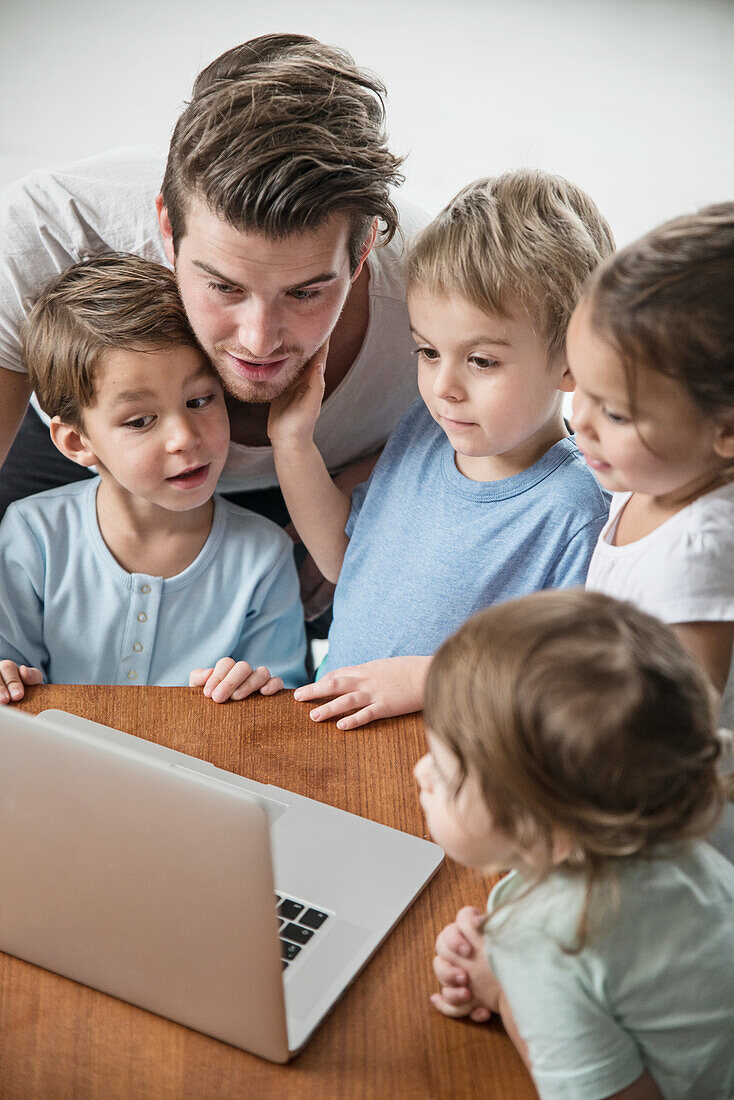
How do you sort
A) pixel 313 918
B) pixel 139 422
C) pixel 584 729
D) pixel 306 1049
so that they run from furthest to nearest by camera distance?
pixel 139 422
pixel 313 918
pixel 306 1049
pixel 584 729

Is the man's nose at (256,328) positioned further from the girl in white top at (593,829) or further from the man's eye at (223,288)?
the girl in white top at (593,829)

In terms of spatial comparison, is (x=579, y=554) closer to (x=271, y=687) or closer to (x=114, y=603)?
(x=271, y=687)

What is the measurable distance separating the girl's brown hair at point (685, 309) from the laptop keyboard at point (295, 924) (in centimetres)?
51

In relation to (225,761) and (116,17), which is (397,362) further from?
(116,17)

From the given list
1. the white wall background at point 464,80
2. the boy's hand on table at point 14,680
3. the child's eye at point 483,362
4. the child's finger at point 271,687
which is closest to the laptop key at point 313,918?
the child's finger at point 271,687

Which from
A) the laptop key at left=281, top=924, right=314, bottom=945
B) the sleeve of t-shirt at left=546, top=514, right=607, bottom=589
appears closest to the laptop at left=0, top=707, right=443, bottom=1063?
the laptop key at left=281, top=924, right=314, bottom=945

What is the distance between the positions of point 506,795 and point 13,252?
113 cm

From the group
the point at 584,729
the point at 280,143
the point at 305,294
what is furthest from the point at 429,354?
the point at 584,729

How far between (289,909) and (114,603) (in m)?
Result: 0.66

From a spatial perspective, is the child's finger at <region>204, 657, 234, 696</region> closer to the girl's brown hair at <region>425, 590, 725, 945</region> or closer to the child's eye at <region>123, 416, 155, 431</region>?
the child's eye at <region>123, 416, 155, 431</region>

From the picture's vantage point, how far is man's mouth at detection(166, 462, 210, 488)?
4.39ft

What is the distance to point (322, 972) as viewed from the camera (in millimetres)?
797

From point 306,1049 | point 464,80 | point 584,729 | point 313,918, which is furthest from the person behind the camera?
point 464,80

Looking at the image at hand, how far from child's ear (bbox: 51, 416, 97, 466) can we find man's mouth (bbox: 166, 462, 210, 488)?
0.13m
